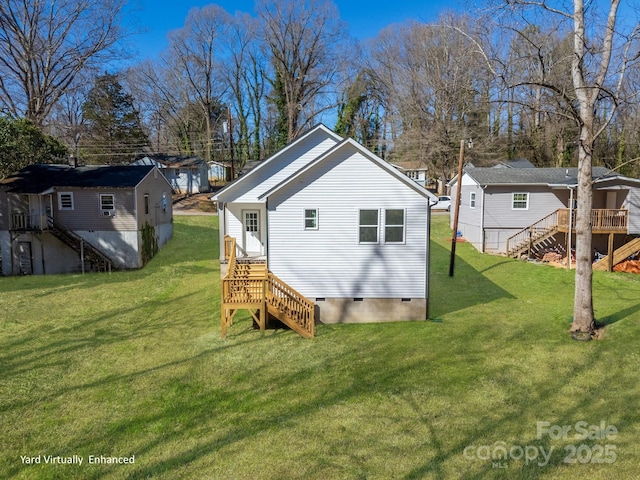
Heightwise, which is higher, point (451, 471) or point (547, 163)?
point (547, 163)

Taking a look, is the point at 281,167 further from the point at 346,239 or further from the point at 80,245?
the point at 80,245

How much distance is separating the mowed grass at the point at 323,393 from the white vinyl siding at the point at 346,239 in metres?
1.42

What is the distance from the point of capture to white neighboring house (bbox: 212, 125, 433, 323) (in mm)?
12930

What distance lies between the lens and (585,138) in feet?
37.5

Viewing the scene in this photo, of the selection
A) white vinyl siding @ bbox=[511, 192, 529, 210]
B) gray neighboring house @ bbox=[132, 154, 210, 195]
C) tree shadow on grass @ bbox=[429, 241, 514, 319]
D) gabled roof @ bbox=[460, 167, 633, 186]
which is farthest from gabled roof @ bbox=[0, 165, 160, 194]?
white vinyl siding @ bbox=[511, 192, 529, 210]

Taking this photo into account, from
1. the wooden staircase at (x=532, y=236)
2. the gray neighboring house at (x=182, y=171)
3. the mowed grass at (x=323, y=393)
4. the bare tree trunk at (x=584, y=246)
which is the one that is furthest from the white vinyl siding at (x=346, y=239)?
the gray neighboring house at (x=182, y=171)

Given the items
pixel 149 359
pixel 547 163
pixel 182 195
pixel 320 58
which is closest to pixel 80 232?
pixel 149 359

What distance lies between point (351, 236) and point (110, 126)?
158 feet

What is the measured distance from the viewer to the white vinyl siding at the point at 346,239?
13.0 metres

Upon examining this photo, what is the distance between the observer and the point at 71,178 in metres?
23.5

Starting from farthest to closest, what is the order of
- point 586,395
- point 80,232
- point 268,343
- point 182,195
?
1. point 182,195
2. point 80,232
3. point 268,343
4. point 586,395

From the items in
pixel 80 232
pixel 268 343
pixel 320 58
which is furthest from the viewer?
pixel 320 58

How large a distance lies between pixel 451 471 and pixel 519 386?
142 inches

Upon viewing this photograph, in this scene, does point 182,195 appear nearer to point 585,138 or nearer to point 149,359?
point 149,359
